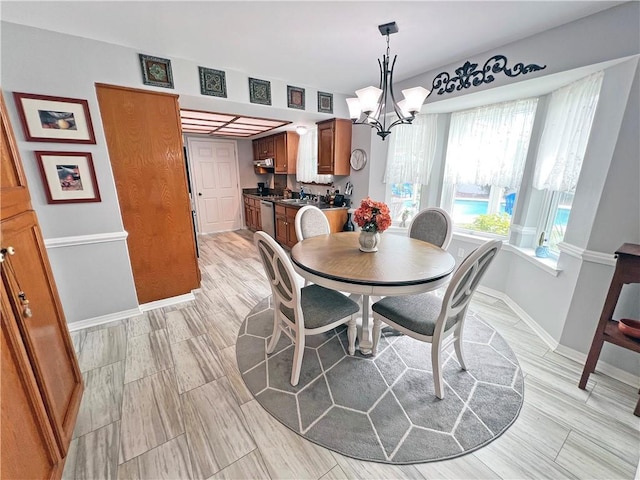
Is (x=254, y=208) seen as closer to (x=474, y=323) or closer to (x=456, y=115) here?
(x=456, y=115)

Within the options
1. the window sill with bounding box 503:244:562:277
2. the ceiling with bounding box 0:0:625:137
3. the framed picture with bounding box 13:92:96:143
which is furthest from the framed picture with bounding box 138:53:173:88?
the window sill with bounding box 503:244:562:277

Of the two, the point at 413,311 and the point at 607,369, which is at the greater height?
the point at 413,311

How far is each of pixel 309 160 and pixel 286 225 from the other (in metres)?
1.31

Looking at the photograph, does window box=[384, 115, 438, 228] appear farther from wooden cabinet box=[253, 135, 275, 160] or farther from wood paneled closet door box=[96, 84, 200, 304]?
wooden cabinet box=[253, 135, 275, 160]

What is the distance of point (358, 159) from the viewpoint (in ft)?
12.4

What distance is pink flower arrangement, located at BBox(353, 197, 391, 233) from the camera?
1.97 m

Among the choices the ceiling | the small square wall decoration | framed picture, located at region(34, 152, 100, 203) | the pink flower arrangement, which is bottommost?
the pink flower arrangement

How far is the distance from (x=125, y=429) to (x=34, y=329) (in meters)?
0.74

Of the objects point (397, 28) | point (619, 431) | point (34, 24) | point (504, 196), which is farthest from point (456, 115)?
point (34, 24)

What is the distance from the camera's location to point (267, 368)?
74.0 inches

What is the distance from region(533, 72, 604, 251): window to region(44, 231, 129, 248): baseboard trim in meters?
4.00

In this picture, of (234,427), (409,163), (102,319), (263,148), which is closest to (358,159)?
(409,163)

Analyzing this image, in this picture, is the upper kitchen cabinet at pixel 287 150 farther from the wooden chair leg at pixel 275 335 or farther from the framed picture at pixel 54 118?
the wooden chair leg at pixel 275 335

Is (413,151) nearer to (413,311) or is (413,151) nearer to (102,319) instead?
(413,311)
